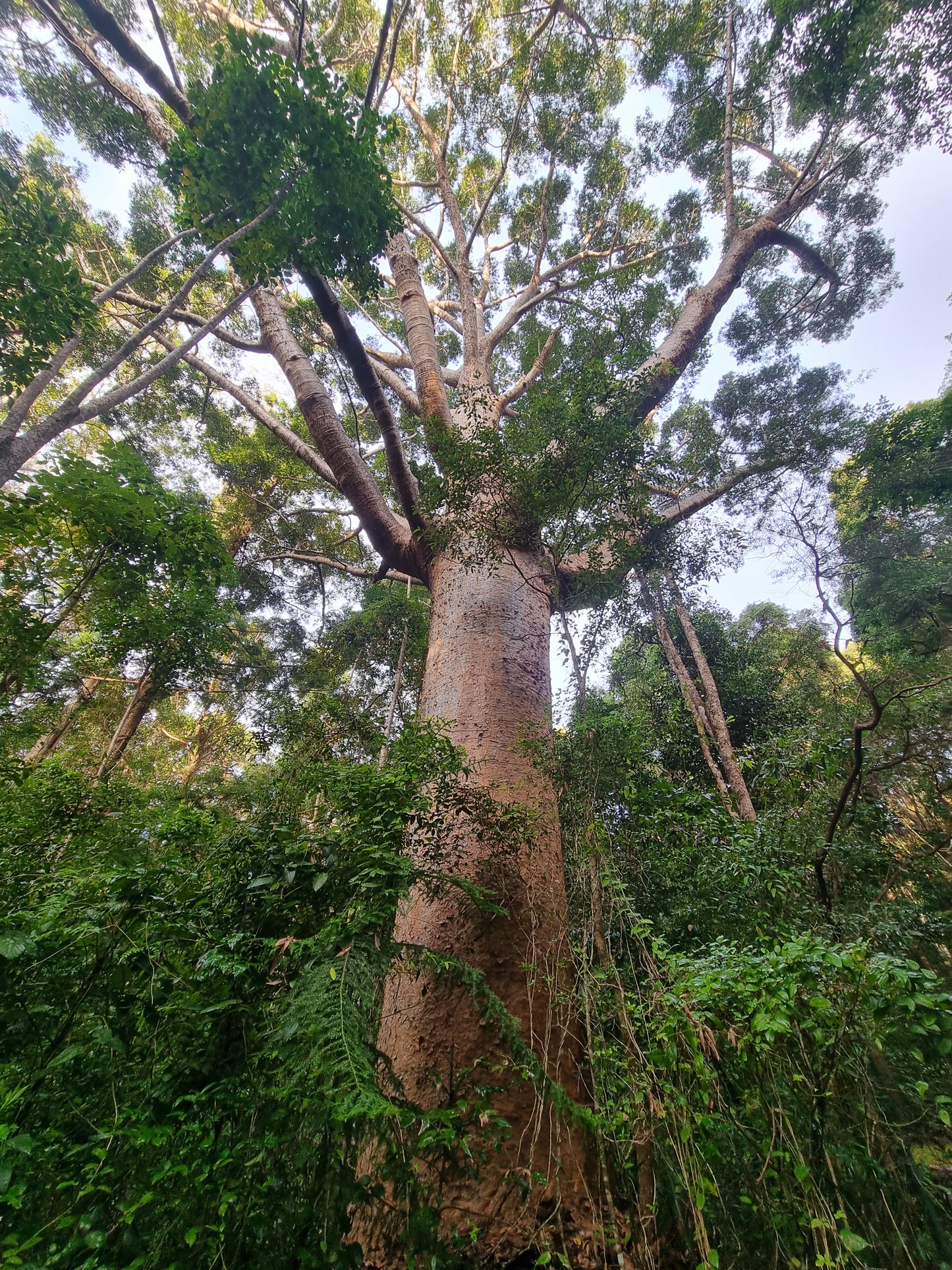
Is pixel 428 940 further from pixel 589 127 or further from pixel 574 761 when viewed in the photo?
pixel 589 127

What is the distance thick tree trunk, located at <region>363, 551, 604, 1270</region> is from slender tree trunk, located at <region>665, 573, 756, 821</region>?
118 inches

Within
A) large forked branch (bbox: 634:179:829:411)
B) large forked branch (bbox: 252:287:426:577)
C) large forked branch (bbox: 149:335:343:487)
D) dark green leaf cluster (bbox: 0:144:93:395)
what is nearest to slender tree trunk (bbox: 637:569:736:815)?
large forked branch (bbox: 634:179:829:411)

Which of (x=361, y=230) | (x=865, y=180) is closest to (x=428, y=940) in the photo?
(x=361, y=230)

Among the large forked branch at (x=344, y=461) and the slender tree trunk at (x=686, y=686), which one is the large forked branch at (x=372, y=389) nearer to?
the large forked branch at (x=344, y=461)

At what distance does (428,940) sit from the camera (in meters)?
2.49

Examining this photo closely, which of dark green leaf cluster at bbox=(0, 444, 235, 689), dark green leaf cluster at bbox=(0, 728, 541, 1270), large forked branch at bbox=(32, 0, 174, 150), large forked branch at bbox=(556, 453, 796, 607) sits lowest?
dark green leaf cluster at bbox=(0, 728, 541, 1270)

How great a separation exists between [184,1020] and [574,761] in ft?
7.36

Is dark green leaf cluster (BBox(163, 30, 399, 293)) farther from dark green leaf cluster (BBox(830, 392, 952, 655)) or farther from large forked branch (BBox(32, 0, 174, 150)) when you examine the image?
dark green leaf cluster (BBox(830, 392, 952, 655))

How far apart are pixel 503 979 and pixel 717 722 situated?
223 inches

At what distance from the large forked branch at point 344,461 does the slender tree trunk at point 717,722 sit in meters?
3.80

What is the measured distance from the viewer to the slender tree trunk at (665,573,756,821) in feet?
19.6

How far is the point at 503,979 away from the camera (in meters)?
2.36

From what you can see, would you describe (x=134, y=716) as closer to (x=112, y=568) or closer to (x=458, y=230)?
(x=112, y=568)

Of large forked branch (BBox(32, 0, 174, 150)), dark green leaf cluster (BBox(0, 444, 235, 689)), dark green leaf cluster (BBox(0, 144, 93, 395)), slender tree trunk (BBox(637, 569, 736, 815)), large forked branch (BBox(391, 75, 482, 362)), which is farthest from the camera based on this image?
large forked branch (BBox(391, 75, 482, 362))
